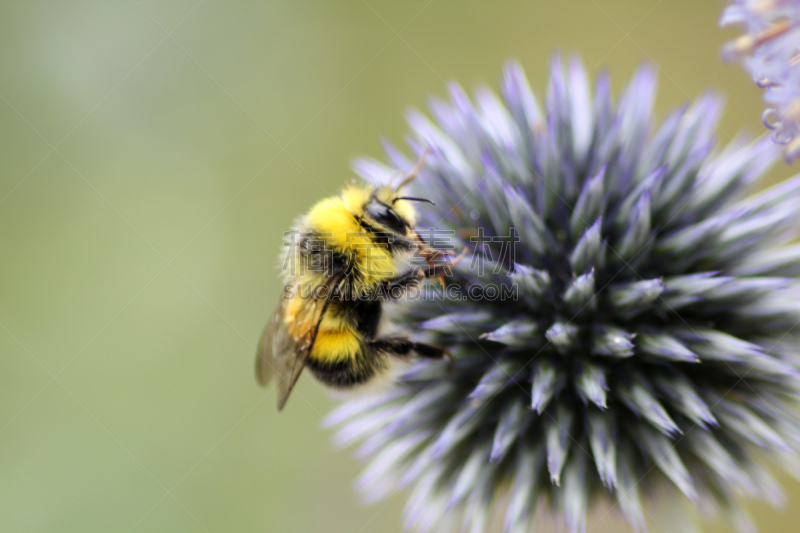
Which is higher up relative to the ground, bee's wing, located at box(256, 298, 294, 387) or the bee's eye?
the bee's eye

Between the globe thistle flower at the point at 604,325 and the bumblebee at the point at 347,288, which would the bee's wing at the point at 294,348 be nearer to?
the bumblebee at the point at 347,288

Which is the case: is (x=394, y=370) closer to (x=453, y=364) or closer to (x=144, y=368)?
(x=453, y=364)

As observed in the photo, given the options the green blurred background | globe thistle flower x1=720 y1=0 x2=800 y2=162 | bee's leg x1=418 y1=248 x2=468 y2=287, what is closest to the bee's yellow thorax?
bee's leg x1=418 y1=248 x2=468 y2=287

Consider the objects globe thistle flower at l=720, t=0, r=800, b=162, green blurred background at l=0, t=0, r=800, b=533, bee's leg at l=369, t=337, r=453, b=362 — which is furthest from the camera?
green blurred background at l=0, t=0, r=800, b=533

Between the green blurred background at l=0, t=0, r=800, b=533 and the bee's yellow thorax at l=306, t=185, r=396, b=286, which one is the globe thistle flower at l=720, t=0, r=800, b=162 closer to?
the bee's yellow thorax at l=306, t=185, r=396, b=286

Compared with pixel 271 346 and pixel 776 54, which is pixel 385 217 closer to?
pixel 271 346

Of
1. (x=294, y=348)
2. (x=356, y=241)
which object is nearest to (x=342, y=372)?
(x=294, y=348)

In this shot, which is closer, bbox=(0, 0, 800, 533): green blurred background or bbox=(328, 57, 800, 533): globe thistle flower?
bbox=(328, 57, 800, 533): globe thistle flower

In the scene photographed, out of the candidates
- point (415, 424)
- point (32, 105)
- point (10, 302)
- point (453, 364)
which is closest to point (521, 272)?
point (453, 364)

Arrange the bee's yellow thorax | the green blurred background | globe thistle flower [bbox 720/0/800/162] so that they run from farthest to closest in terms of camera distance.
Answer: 1. the green blurred background
2. the bee's yellow thorax
3. globe thistle flower [bbox 720/0/800/162]
